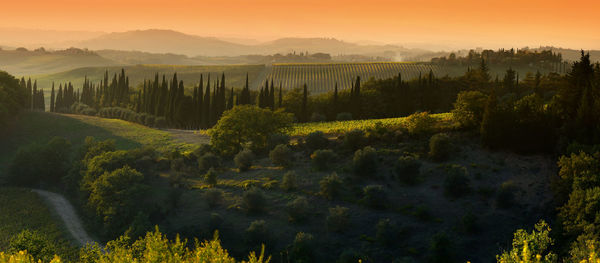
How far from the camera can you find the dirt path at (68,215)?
173 feet

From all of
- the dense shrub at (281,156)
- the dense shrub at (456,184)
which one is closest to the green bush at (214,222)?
the dense shrub at (281,156)

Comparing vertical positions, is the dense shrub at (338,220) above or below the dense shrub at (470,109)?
below

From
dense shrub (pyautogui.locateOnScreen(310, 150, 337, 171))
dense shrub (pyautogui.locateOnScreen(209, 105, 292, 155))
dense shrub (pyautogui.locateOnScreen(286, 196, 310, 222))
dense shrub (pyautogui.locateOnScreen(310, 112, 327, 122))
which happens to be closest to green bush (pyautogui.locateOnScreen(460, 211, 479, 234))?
dense shrub (pyautogui.locateOnScreen(286, 196, 310, 222))

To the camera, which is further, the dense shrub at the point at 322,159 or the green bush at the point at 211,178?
the dense shrub at the point at 322,159

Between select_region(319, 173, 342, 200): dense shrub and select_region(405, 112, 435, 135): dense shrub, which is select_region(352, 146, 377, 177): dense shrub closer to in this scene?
select_region(319, 173, 342, 200): dense shrub

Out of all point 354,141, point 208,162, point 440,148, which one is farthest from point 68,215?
point 440,148

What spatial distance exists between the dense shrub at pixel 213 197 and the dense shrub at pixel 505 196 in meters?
30.8

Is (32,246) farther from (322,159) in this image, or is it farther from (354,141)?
(354,141)

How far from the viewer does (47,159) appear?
2854 inches

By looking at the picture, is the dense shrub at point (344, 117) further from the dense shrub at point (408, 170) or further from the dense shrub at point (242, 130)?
the dense shrub at point (408, 170)

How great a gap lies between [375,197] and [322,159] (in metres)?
Answer: 11.3

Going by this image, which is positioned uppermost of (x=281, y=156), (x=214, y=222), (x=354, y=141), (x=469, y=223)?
(x=354, y=141)

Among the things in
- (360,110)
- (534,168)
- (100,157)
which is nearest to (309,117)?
(360,110)

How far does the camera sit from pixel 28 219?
5659 centimetres
